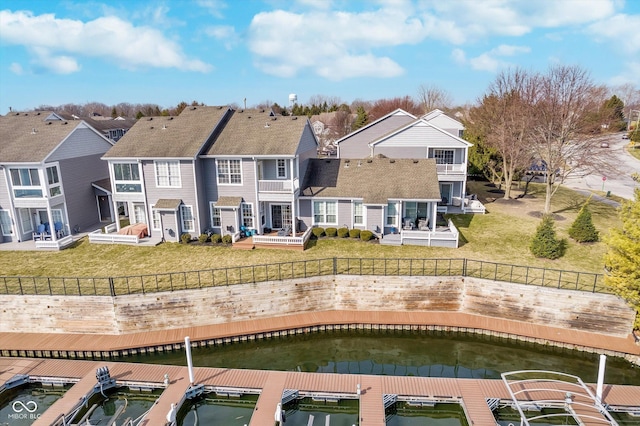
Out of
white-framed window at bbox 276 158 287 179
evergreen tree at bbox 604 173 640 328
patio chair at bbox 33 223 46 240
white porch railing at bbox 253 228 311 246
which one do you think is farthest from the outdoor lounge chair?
evergreen tree at bbox 604 173 640 328

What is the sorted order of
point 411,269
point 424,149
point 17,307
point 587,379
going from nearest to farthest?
1. point 587,379
2. point 17,307
3. point 411,269
4. point 424,149

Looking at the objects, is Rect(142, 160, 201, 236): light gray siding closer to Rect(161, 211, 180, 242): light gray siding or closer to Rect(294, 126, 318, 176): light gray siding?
Rect(161, 211, 180, 242): light gray siding

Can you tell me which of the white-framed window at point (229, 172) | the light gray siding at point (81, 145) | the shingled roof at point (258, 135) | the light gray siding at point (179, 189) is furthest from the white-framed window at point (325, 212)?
the light gray siding at point (81, 145)

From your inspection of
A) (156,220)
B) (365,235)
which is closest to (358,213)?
(365,235)

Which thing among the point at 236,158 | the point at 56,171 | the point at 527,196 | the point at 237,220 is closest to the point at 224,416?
the point at 237,220

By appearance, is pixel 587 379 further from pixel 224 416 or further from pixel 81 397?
pixel 81 397

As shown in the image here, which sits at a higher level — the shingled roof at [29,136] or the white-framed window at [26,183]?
the shingled roof at [29,136]

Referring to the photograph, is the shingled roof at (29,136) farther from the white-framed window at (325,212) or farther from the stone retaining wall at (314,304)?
the white-framed window at (325,212)
